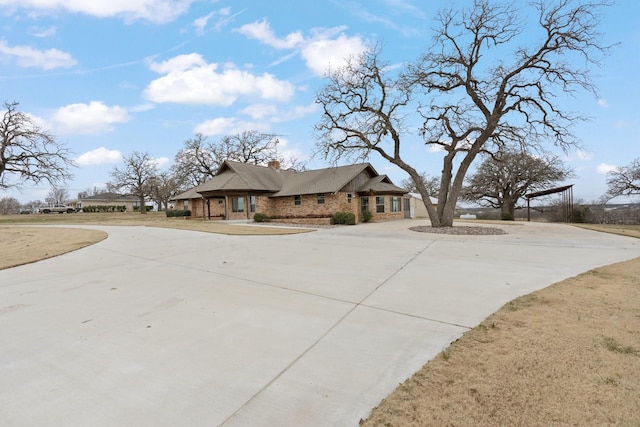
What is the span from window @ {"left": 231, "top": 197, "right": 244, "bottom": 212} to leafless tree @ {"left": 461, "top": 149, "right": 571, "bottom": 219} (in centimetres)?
2600

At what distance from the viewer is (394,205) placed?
90.8ft

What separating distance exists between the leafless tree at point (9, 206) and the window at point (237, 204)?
90.6 meters

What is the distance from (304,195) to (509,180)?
25130 millimetres

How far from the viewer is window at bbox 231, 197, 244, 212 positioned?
2670 centimetres

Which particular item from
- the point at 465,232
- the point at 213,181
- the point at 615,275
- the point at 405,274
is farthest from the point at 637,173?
the point at 213,181

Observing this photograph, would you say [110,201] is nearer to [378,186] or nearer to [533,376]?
[378,186]

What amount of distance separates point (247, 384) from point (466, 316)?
3.07 meters

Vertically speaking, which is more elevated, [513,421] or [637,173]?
[637,173]

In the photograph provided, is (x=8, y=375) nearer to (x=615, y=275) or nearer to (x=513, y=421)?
(x=513, y=421)

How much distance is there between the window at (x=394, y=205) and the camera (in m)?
27.1

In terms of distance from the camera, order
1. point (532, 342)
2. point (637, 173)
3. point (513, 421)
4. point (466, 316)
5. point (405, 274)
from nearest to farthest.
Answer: point (513, 421) → point (532, 342) → point (466, 316) → point (405, 274) → point (637, 173)

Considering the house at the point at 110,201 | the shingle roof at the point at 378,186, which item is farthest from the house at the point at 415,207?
the house at the point at 110,201

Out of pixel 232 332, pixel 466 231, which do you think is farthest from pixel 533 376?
pixel 466 231

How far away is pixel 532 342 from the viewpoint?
3252 millimetres
